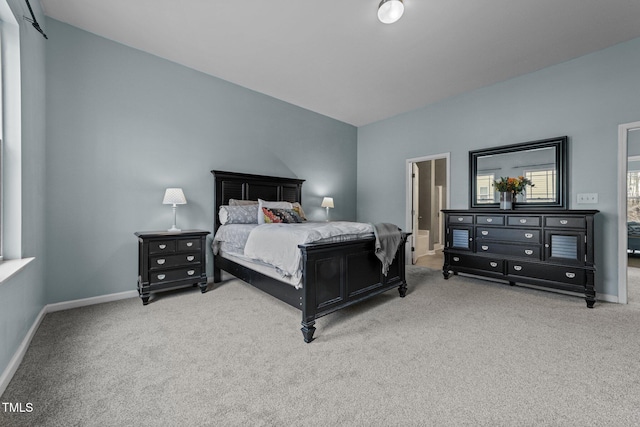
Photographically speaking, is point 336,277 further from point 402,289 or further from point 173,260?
point 173,260

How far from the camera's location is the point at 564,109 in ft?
11.2

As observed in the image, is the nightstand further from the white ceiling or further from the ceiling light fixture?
the ceiling light fixture

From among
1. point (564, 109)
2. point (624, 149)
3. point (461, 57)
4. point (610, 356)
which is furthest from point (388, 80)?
point (610, 356)

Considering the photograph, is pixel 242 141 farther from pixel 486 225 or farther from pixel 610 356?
pixel 610 356

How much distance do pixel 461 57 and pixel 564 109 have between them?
5.03 feet

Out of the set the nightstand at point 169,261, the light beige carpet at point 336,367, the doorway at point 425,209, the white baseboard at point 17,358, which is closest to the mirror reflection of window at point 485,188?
the doorway at point 425,209

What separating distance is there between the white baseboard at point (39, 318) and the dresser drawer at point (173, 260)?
61 centimetres

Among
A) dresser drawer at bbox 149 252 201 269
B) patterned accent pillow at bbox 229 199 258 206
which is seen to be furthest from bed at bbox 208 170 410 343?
patterned accent pillow at bbox 229 199 258 206

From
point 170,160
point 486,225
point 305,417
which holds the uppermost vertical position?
point 170,160

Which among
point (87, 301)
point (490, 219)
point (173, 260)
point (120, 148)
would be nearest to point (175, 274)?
point (173, 260)

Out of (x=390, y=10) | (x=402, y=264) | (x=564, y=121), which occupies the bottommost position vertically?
(x=402, y=264)

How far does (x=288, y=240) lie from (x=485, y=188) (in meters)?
3.40

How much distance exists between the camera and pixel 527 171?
12.2 ft

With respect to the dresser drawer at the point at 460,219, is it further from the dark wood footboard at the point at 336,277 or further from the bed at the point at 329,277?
the dark wood footboard at the point at 336,277
